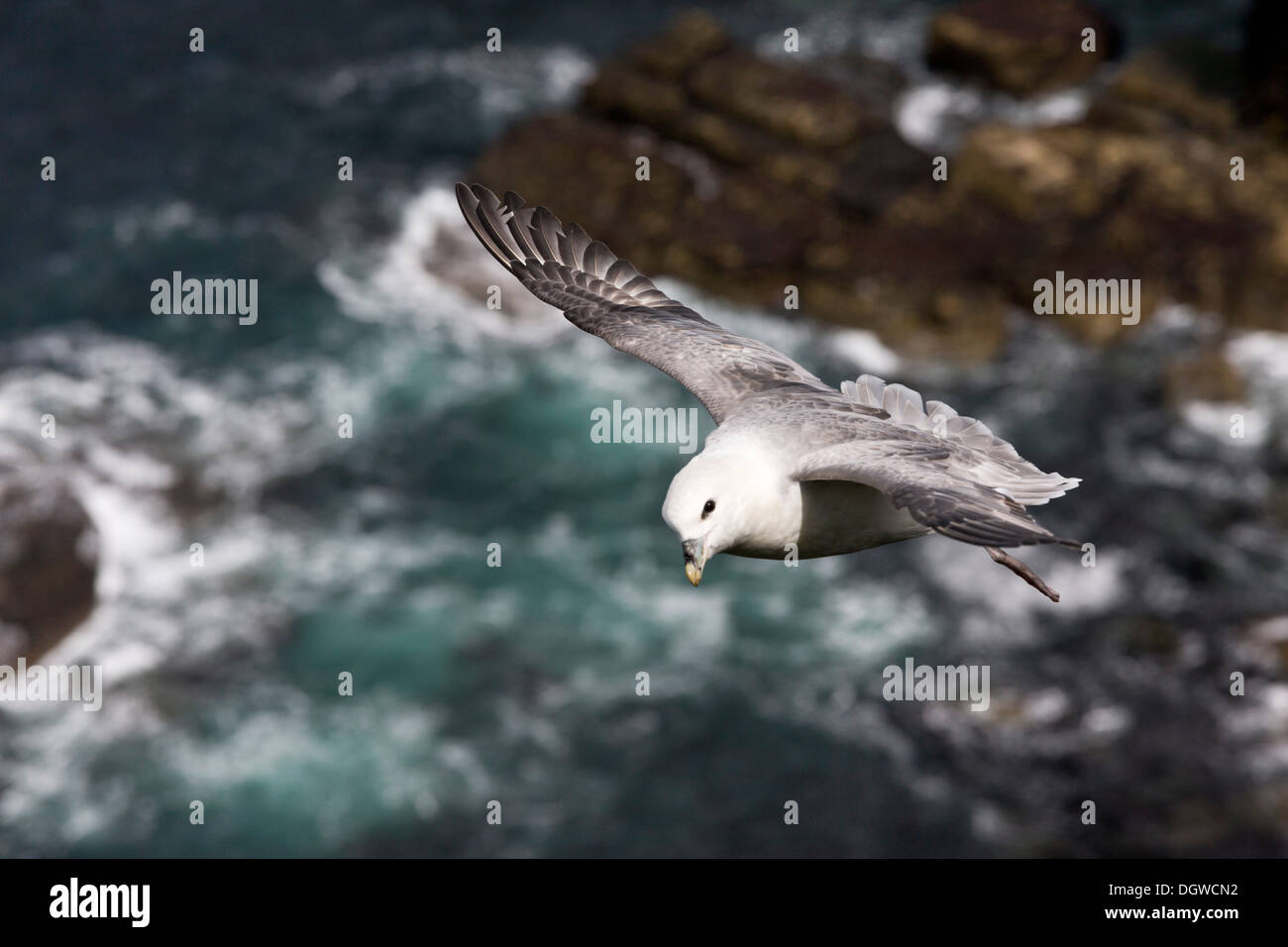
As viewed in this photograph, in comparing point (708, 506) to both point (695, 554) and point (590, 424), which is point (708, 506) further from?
point (590, 424)

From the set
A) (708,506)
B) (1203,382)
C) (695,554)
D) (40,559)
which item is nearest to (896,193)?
(1203,382)

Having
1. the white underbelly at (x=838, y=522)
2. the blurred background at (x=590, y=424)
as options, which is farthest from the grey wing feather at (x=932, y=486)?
the blurred background at (x=590, y=424)

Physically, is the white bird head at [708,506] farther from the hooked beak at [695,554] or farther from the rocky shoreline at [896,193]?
the rocky shoreline at [896,193]
